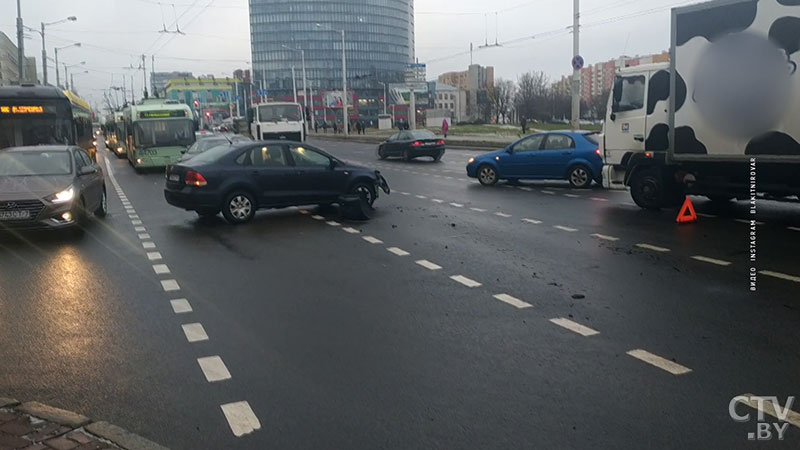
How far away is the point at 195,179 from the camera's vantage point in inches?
500

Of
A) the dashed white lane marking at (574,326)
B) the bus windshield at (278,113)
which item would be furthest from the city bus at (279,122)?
the dashed white lane marking at (574,326)

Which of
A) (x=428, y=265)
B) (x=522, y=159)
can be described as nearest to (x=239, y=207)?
(x=428, y=265)

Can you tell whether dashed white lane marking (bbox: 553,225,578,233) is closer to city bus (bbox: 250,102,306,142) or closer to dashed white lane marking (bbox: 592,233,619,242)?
dashed white lane marking (bbox: 592,233,619,242)

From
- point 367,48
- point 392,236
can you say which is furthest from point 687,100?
point 367,48

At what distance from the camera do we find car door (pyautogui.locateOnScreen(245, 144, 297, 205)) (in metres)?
13.2

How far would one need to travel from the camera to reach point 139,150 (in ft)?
90.9

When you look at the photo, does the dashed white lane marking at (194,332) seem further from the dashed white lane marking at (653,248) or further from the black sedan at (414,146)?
the black sedan at (414,146)

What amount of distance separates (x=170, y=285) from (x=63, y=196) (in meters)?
4.68

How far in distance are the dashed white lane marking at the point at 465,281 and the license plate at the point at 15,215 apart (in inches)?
290

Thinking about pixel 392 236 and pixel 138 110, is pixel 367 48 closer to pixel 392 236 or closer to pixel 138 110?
pixel 138 110

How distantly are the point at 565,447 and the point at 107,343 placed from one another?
412 cm

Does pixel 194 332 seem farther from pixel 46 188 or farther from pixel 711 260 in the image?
pixel 46 188

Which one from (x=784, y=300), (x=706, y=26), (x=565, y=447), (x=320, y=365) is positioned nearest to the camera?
(x=565, y=447)

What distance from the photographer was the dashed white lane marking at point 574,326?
6.13 meters
